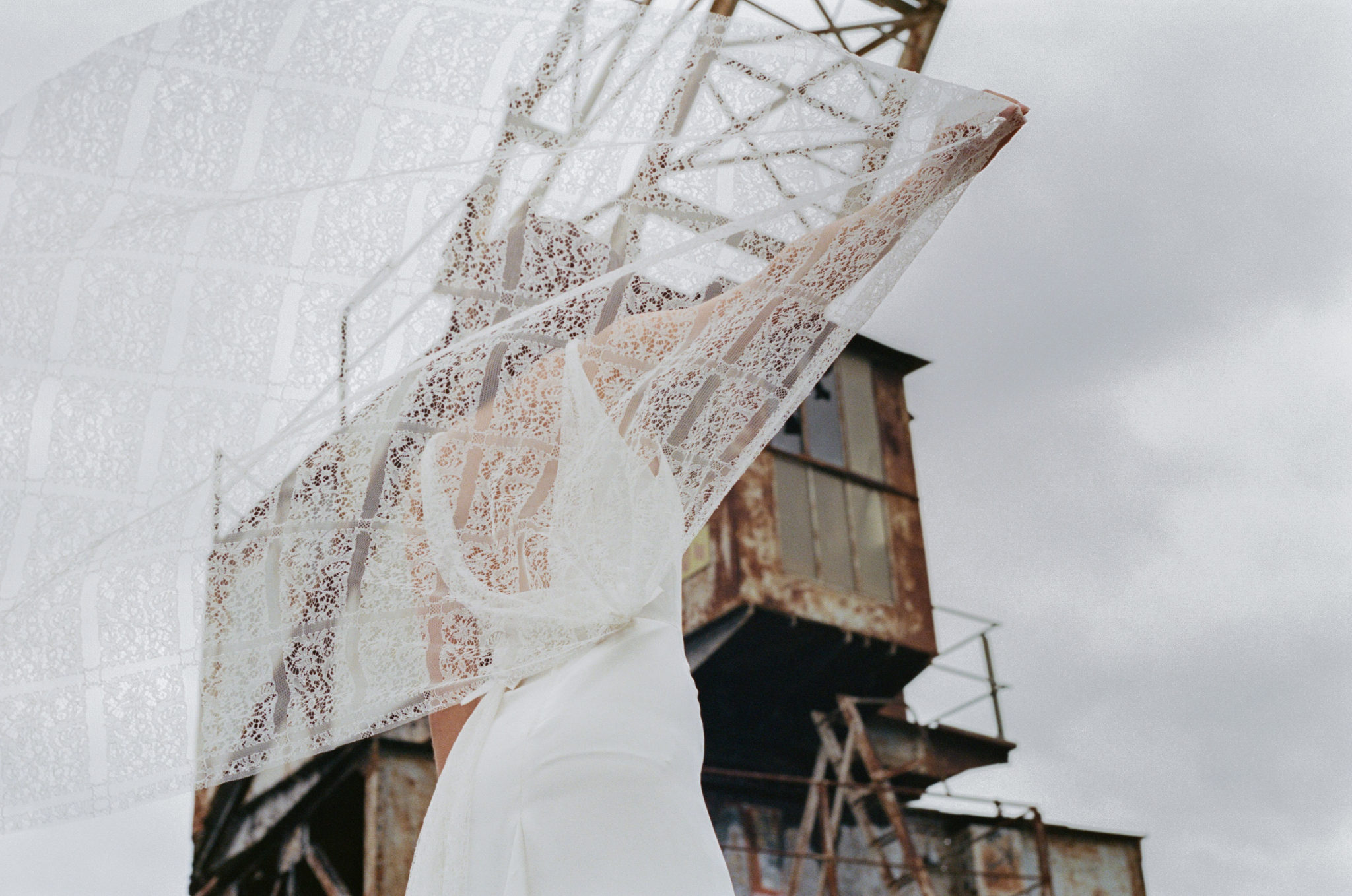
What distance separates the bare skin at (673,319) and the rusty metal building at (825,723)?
7.01 m

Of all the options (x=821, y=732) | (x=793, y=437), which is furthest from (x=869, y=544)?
(x=821, y=732)

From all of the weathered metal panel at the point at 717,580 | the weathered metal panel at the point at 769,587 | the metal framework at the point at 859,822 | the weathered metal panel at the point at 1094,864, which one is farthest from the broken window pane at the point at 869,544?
the weathered metal panel at the point at 1094,864

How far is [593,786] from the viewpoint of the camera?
1287mm

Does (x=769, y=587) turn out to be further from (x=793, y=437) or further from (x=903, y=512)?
(x=903, y=512)

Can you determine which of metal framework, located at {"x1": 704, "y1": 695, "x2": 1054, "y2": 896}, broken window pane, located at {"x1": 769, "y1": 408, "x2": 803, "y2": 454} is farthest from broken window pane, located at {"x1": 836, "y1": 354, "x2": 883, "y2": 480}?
metal framework, located at {"x1": 704, "y1": 695, "x2": 1054, "y2": 896}

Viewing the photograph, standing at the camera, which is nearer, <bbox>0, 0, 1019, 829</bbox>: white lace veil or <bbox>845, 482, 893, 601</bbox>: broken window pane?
<bbox>0, 0, 1019, 829</bbox>: white lace veil

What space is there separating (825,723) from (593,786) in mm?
8494

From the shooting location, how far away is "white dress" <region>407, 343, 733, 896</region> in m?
1.27

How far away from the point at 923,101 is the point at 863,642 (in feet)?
26.3

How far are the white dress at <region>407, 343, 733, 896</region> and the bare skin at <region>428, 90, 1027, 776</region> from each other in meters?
0.06

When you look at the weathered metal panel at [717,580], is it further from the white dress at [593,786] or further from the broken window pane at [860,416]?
the white dress at [593,786]

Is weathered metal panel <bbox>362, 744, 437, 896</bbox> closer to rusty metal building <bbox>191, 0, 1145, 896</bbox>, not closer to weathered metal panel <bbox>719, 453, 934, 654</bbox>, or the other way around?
rusty metal building <bbox>191, 0, 1145, 896</bbox>

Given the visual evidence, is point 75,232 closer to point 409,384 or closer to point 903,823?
point 409,384

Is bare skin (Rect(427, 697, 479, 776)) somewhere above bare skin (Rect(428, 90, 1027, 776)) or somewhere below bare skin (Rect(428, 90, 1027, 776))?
below
